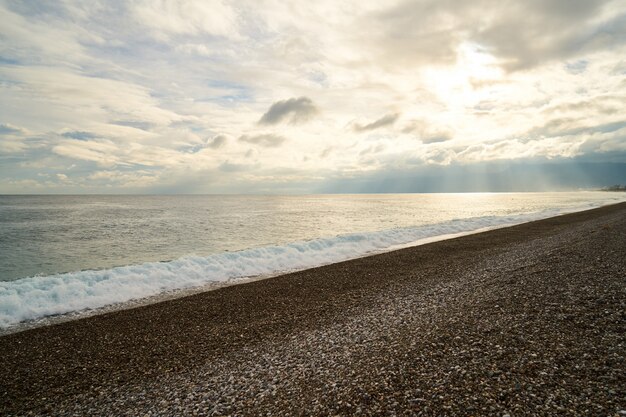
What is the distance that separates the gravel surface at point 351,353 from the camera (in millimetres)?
5613

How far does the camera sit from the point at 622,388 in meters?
5.24

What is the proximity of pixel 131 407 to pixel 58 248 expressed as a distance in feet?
92.8

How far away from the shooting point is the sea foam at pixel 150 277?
42.8ft

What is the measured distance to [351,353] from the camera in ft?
24.9

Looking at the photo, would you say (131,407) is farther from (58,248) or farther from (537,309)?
(58,248)

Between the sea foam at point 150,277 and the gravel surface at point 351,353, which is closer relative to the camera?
the gravel surface at point 351,353

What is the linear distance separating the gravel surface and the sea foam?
2.63 meters

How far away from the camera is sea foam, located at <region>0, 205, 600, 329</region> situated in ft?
42.8

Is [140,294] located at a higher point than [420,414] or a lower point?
lower

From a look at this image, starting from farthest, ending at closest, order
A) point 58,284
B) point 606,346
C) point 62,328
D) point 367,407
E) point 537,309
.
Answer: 1. point 58,284
2. point 62,328
3. point 537,309
4. point 606,346
5. point 367,407

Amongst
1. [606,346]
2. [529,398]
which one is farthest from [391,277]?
[529,398]

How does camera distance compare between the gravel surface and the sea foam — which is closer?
the gravel surface

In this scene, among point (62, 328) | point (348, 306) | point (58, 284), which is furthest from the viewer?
point (58, 284)

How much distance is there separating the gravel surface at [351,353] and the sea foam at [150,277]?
263cm
